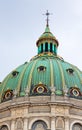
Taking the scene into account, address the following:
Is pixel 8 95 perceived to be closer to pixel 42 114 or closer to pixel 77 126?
pixel 42 114

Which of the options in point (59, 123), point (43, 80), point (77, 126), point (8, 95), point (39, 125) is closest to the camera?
point (59, 123)

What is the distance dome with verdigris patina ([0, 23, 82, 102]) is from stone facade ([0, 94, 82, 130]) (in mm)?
1091

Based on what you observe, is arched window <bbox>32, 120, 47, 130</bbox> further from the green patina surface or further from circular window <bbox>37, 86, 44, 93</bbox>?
circular window <bbox>37, 86, 44, 93</bbox>

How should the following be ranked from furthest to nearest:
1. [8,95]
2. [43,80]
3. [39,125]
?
[8,95], [43,80], [39,125]

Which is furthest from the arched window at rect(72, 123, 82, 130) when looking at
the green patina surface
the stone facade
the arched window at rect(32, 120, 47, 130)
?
the green patina surface

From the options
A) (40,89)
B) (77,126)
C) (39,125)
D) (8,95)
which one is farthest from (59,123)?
(8,95)

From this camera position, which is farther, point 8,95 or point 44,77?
point 8,95

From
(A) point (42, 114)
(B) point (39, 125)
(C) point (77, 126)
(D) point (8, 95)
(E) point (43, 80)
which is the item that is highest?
(E) point (43, 80)

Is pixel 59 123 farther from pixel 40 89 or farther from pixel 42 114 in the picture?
pixel 40 89

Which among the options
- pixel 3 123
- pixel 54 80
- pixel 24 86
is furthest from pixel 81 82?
pixel 3 123

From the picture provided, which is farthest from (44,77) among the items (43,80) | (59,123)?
(59,123)

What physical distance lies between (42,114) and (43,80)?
519 cm

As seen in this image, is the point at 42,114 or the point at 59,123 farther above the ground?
the point at 42,114

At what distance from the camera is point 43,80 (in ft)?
178
